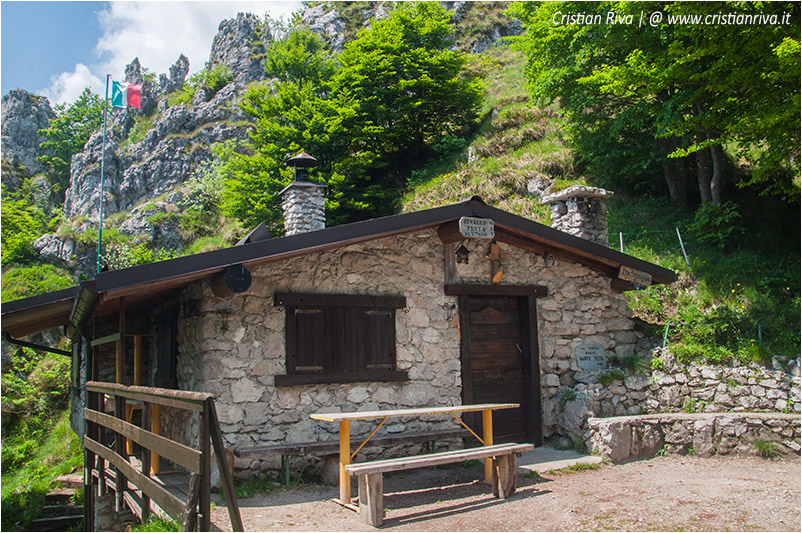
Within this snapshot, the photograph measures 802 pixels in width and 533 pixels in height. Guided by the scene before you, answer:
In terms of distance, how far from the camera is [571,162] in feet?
52.9

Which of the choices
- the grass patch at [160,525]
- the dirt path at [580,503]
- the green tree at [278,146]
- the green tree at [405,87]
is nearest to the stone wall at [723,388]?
the dirt path at [580,503]

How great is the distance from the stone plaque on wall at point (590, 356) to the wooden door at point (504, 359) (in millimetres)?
743

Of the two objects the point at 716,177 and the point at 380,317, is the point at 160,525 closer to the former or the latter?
the point at 380,317

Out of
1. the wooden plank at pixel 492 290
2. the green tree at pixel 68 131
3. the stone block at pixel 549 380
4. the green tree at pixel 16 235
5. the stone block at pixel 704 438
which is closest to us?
the stone block at pixel 704 438

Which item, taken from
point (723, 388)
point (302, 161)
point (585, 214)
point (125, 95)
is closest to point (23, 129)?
point (125, 95)

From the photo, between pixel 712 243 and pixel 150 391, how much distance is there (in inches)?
471

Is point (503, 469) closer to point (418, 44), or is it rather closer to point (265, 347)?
point (265, 347)

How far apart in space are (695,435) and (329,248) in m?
5.04

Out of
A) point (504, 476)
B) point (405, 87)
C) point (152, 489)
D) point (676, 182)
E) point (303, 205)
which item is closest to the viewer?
point (152, 489)

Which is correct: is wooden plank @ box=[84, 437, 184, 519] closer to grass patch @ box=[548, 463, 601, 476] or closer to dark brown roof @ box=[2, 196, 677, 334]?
dark brown roof @ box=[2, 196, 677, 334]

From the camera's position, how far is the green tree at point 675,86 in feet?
27.7

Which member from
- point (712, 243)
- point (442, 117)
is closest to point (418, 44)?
point (442, 117)

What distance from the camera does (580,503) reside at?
4875mm

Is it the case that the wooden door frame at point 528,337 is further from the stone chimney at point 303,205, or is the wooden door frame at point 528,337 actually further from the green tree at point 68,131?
the green tree at point 68,131
